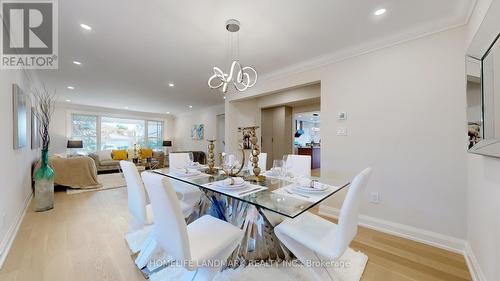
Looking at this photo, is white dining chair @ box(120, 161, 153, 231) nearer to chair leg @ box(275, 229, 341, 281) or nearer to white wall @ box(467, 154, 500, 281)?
chair leg @ box(275, 229, 341, 281)

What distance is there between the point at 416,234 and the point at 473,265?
514mm

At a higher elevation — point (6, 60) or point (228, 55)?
point (228, 55)

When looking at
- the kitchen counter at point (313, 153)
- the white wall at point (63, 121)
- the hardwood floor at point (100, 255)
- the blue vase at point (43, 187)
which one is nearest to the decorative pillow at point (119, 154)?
the white wall at point (63, 121)

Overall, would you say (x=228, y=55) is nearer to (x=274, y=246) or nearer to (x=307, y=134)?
(x=274, y=246)

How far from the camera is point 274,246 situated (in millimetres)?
1744

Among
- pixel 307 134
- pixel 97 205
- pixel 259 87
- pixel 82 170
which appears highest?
pixel 259 87

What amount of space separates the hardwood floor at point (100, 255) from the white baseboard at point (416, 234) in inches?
3.5

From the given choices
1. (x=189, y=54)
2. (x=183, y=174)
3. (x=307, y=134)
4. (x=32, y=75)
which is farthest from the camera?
(x=307, y=134)

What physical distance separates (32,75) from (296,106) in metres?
5.63

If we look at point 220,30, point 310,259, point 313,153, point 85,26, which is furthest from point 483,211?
point 313,153

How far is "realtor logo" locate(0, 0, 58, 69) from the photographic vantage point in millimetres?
1817

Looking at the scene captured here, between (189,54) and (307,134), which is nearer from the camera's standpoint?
(189,54)

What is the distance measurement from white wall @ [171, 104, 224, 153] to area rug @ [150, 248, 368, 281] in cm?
574

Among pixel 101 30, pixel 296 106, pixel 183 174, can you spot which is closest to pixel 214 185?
pixel 183 174
